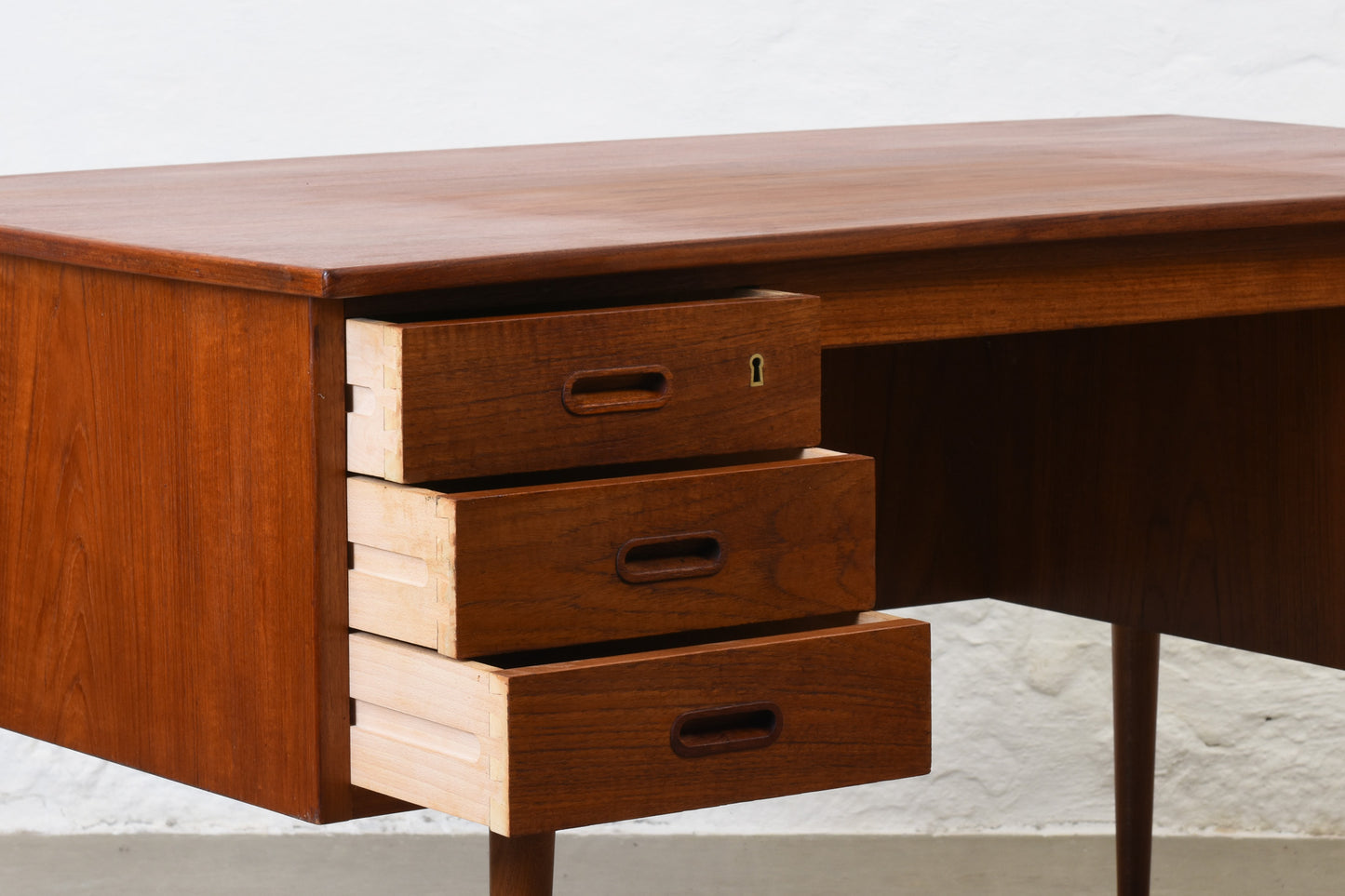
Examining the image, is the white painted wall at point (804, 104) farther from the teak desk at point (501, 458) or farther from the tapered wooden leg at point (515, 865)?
the tapered wooden leg at point (515, 865)

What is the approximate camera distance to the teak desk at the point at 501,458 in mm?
1302

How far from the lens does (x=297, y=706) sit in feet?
4.43

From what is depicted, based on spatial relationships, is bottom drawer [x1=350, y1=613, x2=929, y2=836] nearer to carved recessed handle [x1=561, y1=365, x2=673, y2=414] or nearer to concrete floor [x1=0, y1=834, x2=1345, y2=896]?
carved recessed handle [x1=561, y1=365, x2=673, y2=414]

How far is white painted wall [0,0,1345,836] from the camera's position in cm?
311

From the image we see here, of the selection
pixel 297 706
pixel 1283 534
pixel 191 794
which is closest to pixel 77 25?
pixel 191 794

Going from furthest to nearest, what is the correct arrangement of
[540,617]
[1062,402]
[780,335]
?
[1062,402]
[780,335]
[540,617]

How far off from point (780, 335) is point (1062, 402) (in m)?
1.00

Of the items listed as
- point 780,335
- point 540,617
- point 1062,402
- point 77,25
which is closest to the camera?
point 540,617

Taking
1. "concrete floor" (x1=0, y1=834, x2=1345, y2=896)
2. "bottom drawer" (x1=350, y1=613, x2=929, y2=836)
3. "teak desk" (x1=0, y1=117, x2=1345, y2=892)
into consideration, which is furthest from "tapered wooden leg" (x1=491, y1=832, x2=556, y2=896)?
"concrete floor" (x1=0, y1=834, x2=1345, y2=896)

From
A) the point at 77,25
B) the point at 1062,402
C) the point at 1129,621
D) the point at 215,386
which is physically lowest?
the point at 1129,621

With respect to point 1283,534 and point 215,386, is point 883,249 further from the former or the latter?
point 1283,534

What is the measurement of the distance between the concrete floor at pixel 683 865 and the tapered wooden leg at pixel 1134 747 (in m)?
0.39

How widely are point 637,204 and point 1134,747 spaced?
1140mm

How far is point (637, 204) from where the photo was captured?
64.9 inches
